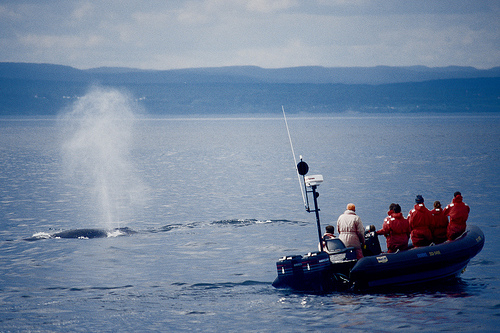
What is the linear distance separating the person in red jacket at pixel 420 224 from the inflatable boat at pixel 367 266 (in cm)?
46

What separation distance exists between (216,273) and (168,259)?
96.3 inches

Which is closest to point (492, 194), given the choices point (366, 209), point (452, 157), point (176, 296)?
point (366, 209)

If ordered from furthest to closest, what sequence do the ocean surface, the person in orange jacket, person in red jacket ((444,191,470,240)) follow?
person in red jacket ((444,191,470,240)), the person in orange jacket, the ocean surface

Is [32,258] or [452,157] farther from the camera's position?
[452,157]

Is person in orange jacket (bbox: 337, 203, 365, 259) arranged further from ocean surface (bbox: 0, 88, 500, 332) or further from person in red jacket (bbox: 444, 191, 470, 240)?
person in red jacket (bbox: 444, 191, 470, 240)

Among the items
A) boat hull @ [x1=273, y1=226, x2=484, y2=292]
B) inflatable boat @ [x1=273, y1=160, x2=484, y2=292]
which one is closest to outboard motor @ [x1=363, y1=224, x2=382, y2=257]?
inflatable boat @ [x1=273, y1=160, x2=484, y2=292]

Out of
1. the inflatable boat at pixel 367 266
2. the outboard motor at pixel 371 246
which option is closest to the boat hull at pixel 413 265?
the inflatable boat at pixel 367 266

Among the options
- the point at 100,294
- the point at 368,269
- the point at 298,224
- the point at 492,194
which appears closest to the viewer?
the point at 368,269

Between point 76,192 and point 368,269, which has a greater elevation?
point 76,192

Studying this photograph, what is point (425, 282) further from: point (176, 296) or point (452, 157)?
point (452, 157)

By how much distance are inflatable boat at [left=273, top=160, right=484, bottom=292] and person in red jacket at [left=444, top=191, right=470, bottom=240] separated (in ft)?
1.72

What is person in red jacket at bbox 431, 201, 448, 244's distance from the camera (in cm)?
1581

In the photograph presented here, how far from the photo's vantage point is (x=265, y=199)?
34156 millimetres

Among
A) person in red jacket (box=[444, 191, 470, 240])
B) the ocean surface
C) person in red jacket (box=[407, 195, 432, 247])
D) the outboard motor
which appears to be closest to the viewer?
the ocean surface
